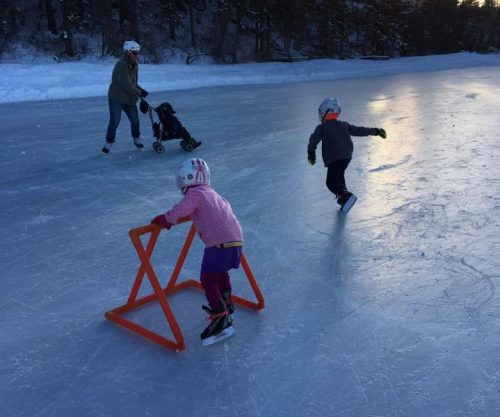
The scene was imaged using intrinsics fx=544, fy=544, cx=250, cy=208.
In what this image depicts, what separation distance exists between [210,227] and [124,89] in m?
4.95

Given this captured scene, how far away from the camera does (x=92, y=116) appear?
10.5m

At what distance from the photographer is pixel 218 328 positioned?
2.83 metres

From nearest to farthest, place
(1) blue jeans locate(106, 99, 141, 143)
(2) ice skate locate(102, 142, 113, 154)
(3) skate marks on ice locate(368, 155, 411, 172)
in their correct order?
(3) skate marks on ice locate(368, 155, 411, 172), (1) blue jeans locate(106, 99, 141, 143), (2) ice skate locate(102, 142, 113, 154)

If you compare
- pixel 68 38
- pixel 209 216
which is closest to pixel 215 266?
pixel 209 216

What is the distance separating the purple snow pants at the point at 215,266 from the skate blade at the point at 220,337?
131 millimetres

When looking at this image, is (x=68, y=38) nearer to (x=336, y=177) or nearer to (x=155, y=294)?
(x=336, y=177)

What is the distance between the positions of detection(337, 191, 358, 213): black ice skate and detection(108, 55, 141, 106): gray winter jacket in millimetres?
3631

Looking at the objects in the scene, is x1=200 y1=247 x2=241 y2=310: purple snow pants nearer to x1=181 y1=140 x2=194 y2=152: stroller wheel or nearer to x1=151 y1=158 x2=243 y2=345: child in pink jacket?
x1=151 y1=158 x2=243 y2=345: child in pink jacket

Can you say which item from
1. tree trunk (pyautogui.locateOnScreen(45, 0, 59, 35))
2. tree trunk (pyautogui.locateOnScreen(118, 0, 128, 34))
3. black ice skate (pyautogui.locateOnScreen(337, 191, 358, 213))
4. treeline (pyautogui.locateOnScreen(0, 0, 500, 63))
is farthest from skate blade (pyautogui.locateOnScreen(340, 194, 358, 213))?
tree trunk (pyautogui.locateOnScreen(118, 0, 128, 34))

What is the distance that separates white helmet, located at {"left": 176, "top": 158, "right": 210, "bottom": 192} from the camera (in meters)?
2.71

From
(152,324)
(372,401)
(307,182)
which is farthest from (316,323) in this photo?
(307,182)

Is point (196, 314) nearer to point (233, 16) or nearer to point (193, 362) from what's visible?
point (193, 362)

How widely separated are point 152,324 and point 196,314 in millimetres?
268

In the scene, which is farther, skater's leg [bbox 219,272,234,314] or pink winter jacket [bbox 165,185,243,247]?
skater's leg [bbox 219,272,234,314]
